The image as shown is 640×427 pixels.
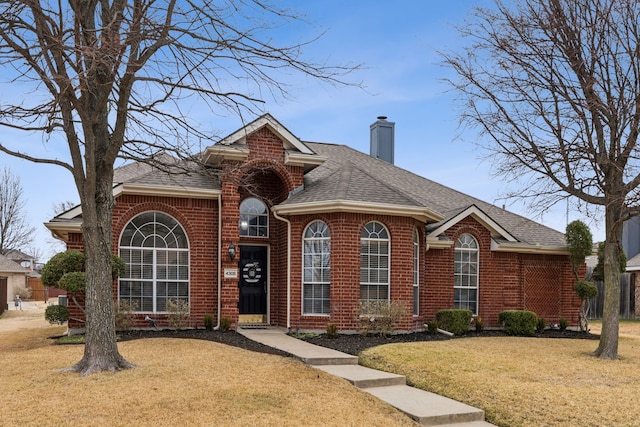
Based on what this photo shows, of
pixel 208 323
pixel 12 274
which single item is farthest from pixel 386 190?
pixel 12 274

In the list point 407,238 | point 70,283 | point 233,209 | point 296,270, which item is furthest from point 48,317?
point 407,238

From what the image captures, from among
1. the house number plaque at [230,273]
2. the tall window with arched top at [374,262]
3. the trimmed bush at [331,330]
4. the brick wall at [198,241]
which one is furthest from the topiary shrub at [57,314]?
the tall window with arched top at [374,262]

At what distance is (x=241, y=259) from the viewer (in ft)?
54.2

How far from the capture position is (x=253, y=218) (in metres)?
16.6

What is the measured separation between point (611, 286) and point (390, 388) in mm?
6754

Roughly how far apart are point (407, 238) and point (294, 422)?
8820 mm

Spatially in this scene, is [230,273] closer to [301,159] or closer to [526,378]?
[301,159]

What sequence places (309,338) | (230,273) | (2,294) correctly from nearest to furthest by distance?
(309,338) → (230,273) → (2,294)

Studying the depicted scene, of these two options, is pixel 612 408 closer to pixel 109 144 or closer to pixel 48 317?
pixel 109 144

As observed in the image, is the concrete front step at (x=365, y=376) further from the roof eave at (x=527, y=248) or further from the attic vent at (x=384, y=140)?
the attic vent at (x=384, y=140)

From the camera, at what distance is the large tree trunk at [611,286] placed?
12.7 metres

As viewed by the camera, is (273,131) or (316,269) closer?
(316,269)

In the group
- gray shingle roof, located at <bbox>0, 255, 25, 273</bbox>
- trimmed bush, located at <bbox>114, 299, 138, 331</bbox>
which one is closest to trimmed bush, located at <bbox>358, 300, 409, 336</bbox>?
trimmed bush, located at <bbox>114, 299, 138, 331</bbox>

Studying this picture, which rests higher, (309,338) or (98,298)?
(98,298)
